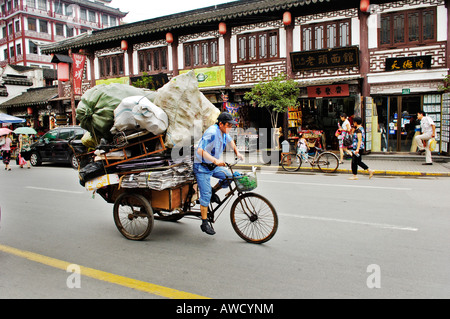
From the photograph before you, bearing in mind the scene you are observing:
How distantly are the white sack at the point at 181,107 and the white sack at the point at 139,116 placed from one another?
12 centimetres

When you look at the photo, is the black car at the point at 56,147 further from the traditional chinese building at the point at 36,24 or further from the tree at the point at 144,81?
the traditional chinese building at the point at 36,24

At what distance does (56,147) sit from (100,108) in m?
12.1

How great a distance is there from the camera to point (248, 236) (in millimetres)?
4898

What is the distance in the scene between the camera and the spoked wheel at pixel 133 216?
4.89 meters

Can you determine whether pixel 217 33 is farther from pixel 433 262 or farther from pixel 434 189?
pixel 433 262

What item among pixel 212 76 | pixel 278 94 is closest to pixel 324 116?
pixel 278 94

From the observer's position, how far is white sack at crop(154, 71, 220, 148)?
4.87 meters

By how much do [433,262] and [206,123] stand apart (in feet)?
11.2

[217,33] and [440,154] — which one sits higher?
[217,33]

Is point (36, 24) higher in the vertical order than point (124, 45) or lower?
higher

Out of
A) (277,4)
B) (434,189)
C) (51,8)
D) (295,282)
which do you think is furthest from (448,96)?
(51,8)

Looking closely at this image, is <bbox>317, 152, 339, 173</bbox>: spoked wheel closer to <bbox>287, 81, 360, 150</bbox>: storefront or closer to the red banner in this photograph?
<bbox>287, 81, 360, 150</bbox>: storefront

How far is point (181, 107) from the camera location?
493 cm

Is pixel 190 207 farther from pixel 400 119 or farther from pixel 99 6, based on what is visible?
pixel 99 6
